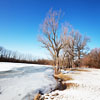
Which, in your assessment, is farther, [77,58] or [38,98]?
[77,58]

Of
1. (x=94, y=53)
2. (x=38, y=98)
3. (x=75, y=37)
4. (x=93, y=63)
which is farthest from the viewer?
(x=94, y=53)

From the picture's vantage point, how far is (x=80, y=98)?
Answer: 2.97 meters

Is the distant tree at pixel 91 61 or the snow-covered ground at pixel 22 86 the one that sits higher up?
the distant tree at pixel 91 61

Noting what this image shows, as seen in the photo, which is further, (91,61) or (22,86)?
(91,61)

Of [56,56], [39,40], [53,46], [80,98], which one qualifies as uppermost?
[39,40]

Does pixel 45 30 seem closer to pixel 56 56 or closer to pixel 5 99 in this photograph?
pixel 56 56

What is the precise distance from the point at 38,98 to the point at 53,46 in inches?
265

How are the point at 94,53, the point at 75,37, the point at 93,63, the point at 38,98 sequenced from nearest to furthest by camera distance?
the point at 38,98 → the point at 75,37 → the point at 93,63 → the point at 94,53

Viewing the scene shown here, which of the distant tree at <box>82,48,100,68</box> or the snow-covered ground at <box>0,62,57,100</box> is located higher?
the distant tree at <box>82,48,100,68</box>

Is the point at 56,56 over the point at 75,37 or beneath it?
beneath

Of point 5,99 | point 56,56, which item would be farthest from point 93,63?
point 5,99

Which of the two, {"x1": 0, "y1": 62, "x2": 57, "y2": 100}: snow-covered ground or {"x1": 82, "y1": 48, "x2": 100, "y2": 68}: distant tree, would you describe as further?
{"x1": 82, "y1": 48, "x2": 100, "y2": 68}: distant tree

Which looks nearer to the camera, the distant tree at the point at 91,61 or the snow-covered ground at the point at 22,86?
the snow-covered ground at the point at 22,86

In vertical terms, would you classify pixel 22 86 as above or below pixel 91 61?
below
